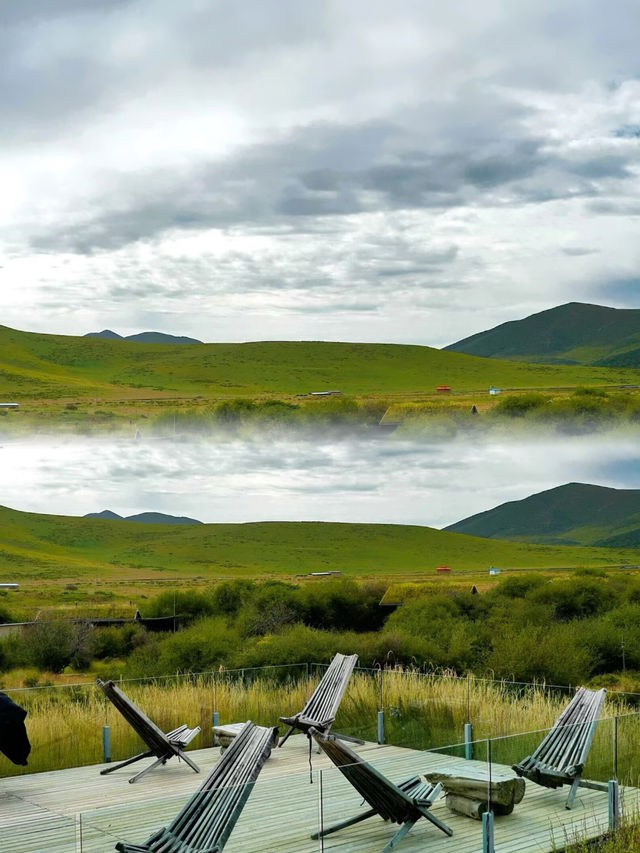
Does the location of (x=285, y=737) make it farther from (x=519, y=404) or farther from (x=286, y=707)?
(x=519, y=404)

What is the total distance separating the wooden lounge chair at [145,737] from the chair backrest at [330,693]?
3.22 ft

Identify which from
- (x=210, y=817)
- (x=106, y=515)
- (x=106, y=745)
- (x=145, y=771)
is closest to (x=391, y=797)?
(x=210, y=817)

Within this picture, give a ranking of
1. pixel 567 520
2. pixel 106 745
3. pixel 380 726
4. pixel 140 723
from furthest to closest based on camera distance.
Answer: pixel 567 520, pixel 380 726, pixel 106 745, pixel 140 723

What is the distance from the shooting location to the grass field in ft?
98.4

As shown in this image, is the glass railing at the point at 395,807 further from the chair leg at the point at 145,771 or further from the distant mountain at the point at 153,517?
the distant mountain at the point at 153,517

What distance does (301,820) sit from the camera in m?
4.06

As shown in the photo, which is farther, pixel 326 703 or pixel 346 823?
pixel 326 703

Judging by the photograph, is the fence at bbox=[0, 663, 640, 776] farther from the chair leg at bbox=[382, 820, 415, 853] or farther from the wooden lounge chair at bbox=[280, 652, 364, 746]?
the chair leg at bbox=[382, 820, 415, 853]

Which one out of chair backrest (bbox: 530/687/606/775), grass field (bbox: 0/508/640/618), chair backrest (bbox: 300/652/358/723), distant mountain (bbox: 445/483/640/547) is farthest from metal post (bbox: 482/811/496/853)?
distant mountain (bbox: 445/483/640/547)

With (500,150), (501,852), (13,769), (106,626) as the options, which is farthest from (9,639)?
(500,150)

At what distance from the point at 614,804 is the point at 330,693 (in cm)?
272

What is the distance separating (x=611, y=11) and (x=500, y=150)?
8.74 metres

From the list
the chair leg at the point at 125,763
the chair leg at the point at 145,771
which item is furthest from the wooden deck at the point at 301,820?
the chair leg at the point at 125,763

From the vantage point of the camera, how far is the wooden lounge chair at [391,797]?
14.1ft
